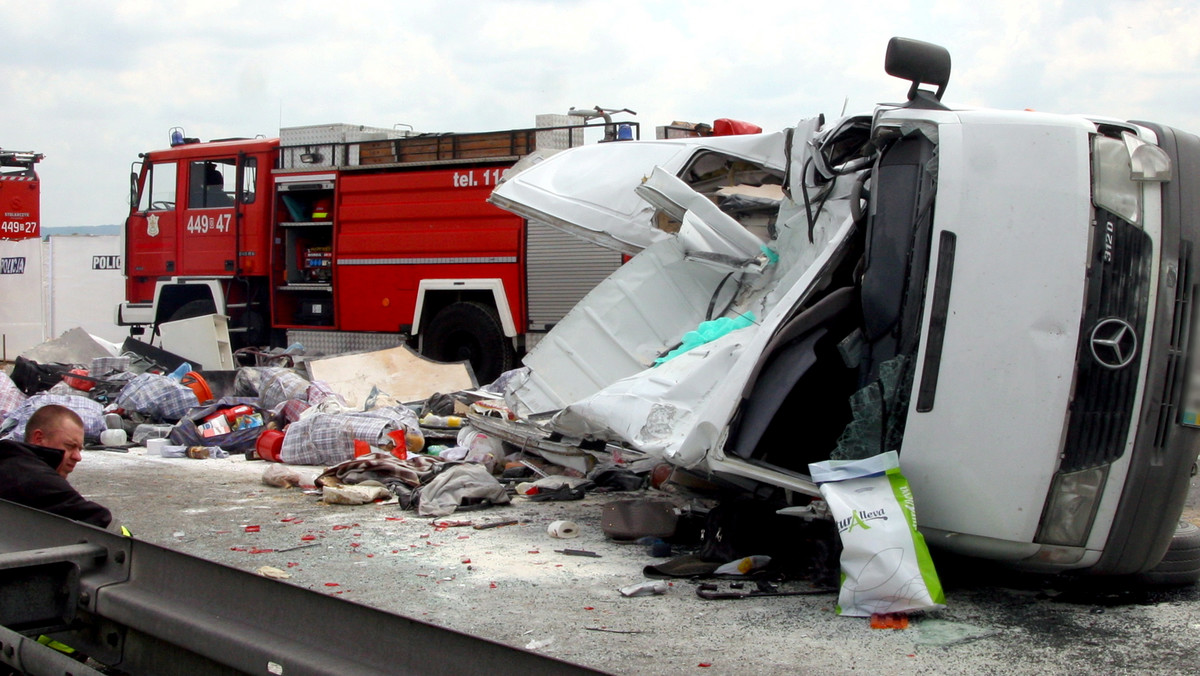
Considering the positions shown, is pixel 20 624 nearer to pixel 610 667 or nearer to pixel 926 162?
pixel 610 667

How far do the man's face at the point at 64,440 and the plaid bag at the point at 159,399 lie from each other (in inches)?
238

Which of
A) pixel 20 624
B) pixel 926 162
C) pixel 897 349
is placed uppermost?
pixel 926 162

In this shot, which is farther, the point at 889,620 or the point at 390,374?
the point at 390,374

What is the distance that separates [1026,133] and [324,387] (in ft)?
23.2

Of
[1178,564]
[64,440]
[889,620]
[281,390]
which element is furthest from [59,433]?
[281,390]

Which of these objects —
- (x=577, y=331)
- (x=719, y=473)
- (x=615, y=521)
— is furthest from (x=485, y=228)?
(x=719, y=473)

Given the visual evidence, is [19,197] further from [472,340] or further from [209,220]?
[472,340]

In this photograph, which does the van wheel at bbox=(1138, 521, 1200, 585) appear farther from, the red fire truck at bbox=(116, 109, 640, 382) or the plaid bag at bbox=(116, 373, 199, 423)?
the plaid bag at bbox=(116, 373, 199, 423)

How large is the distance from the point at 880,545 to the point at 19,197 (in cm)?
2113

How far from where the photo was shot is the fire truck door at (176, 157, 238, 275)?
13062 mm

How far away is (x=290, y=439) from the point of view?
329 inches

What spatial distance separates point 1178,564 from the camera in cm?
467

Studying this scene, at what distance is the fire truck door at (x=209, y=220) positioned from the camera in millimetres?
13062

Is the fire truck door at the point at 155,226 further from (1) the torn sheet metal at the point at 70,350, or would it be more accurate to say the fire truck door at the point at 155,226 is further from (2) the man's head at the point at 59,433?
(2) the man's head at the point at 59,433
